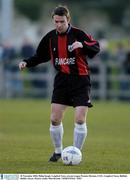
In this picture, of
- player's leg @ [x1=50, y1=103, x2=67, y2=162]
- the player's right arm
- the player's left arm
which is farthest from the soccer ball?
the player's right arm

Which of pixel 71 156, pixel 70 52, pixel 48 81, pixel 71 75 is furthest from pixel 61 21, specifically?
pixel 48 81

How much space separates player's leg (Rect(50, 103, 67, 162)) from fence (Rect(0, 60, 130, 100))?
1934cm

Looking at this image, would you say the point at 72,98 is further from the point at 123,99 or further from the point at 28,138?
the point at 123,99

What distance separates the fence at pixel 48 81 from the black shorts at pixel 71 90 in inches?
767

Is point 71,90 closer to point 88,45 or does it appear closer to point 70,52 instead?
point 70,52

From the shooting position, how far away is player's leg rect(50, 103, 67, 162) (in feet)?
43.9

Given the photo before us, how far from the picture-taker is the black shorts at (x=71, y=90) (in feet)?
43.7

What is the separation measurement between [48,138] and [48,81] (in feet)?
47.8

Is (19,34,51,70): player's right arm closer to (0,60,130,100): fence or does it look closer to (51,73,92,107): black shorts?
(51,73,92,107): black shorts

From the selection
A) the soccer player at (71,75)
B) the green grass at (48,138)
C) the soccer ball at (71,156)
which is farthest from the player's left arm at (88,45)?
the green grass at (48,138)

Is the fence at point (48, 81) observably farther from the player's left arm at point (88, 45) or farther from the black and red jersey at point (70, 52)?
the player's left arm at point (88, 45)

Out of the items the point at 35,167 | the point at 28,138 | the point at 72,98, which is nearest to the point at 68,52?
the point at 72,98

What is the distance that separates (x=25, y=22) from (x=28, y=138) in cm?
3176

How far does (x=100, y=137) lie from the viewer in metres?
19.2
